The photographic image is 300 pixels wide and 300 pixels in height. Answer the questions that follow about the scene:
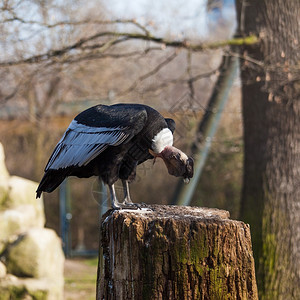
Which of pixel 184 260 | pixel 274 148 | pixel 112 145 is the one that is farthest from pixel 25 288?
pixel 184 260

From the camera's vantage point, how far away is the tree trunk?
628 centimetres

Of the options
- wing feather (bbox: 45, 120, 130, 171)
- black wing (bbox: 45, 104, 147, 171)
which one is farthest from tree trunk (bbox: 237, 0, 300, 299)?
wing feather (bbox: 45, 120, 130, 171)

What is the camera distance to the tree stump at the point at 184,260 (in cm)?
311

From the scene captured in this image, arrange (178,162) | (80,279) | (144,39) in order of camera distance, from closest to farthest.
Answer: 1. (178,162)
2. (144,39)
3. (80,279)

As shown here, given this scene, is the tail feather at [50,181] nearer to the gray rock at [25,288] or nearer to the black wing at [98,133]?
the black wing at [98,133]

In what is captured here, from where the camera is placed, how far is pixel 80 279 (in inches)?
423

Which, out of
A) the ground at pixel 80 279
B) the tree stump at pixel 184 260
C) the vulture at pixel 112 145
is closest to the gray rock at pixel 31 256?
the ground at pixel 80 279

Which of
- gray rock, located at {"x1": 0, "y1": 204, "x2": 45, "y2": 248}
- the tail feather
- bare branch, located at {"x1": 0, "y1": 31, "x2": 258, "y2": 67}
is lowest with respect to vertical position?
gray rock, located at {"x1": 0, "y1": 204, "x2": 45, "y2": 248}

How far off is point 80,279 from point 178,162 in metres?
7.64

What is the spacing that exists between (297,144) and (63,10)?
169 inches

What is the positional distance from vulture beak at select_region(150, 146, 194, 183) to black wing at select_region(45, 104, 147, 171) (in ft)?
0.87

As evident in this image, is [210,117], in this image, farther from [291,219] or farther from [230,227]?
[230,227]

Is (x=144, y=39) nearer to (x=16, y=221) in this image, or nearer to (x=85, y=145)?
(x=16, y=221)

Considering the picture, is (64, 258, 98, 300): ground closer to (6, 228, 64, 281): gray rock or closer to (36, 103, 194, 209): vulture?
(6, 228, 64, 281): gray rock
